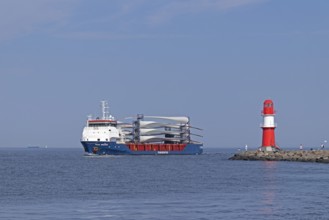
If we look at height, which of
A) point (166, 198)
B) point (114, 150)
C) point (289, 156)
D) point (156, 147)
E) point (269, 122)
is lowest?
point (166, 198)

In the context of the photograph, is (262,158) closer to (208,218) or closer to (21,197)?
(21,197)

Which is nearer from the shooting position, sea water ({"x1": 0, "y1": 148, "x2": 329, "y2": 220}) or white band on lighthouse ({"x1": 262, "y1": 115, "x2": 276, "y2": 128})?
sea water ({"x1": 0, "y1": 148, "x2": 329, "y2": 220})

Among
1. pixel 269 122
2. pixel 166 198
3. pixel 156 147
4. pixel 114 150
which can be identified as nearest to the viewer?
pixel 166 198

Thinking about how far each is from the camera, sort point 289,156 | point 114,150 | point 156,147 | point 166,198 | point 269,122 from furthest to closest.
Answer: point 156,147, point 114,150, point 289,156, point 269,122, point 166,198

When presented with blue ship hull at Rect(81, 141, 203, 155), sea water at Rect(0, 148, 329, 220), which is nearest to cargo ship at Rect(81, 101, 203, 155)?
blue ship hull at Rect(81, 141, 203, 155)

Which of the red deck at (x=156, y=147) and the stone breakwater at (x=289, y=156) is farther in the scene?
the red deck at (x=156, y=147)

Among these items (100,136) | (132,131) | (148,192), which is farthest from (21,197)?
(132,131)

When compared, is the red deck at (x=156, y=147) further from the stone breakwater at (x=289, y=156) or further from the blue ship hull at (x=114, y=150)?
the stone breakwater at (x=289, y=156)

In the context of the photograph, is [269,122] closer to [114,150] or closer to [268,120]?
[268,120]

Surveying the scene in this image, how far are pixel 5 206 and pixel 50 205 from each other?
1997 millimetres

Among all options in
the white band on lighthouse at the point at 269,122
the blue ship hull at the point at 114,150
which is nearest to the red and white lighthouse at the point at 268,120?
the white band on lighthouse at the point at 269,122

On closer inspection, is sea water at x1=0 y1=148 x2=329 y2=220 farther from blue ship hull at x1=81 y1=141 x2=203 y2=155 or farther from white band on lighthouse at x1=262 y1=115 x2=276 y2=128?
blue ship hull at x1=81 y1=141 x2=203 y2=155

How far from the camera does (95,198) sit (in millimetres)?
36281

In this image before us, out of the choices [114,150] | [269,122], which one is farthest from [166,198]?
[114,150]
